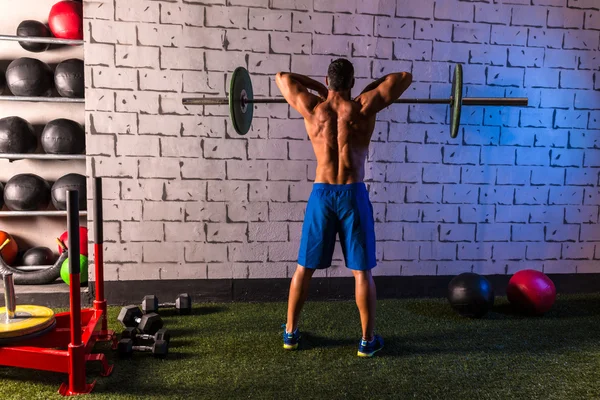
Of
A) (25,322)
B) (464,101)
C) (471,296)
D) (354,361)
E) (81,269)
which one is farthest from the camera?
(81,269)

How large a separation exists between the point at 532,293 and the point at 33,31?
382cm

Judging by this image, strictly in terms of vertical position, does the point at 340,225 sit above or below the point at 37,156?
below

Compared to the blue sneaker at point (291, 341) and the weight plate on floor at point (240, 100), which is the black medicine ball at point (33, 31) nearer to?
the weight plate on floor at point (240, 100)

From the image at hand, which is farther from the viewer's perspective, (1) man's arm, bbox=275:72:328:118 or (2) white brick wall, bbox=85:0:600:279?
(2) white brick wall, bbox=85:0:600:279

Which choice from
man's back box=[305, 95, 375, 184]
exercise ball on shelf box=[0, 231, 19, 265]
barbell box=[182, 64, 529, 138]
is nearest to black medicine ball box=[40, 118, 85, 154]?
exercise ball on shelf box=[0, 231, 19, 265]

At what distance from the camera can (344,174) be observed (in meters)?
2.45

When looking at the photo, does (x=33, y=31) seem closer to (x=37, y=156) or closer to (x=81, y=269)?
(x=37, y=156)

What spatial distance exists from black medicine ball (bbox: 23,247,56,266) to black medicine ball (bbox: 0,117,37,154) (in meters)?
0.72

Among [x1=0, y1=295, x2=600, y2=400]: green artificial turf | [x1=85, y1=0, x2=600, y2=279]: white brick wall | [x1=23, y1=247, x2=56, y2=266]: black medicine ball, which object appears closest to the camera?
[x1=0, y1=295, x2=600, y2=400]: green artificial turf

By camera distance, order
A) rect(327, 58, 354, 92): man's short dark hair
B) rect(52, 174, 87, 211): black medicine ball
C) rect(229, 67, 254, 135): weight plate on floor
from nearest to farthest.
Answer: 1. rect(327, 58, 354, 92): man's short dark hair
2. rect(229, 67, 254, 135): weight plate on floor
3. rect(52, 174, 87, 211): black medicine ball

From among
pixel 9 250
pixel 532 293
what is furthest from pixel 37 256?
pixel 532 293

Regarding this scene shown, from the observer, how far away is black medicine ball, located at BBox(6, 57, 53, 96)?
323cm

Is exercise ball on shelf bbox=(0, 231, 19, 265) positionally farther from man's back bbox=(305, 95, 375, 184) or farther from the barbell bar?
man's back bbox=(305, 95, 375, 184)

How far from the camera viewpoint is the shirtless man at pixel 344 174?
2422 millimetres
